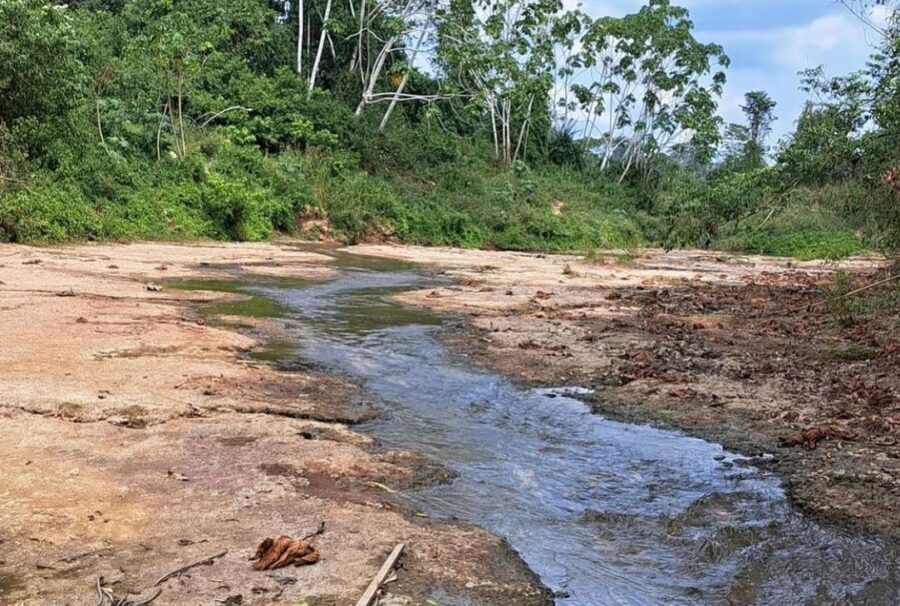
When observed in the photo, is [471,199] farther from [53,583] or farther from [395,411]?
[53,583]

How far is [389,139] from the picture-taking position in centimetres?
3162

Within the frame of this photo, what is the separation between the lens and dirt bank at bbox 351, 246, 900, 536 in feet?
13.7

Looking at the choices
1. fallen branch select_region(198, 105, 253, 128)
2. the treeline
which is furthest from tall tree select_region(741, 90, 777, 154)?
fallen branch select_region(198, 105, 253, 128)

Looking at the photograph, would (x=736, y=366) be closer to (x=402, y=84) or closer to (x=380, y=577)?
(x=380, y=577)

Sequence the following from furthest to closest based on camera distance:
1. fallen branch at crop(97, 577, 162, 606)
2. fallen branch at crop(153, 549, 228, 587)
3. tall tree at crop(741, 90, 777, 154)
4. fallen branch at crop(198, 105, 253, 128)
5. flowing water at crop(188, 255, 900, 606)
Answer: tall tree at crop(741, 90, 777, 154) → fallen branch at crop(198, 105, 253, 128) → flowing water at crop(188, 255, 900, 606) → fallen branch at crop(153, 549, 228, 587) → fallen branch at crop(97, 577, 162, 606)

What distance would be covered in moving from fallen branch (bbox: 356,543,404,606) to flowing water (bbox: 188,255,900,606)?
0.70 feet

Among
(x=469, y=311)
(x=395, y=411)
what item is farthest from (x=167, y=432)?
(x=469, y=311)

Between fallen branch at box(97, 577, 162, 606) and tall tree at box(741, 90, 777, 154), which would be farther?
tall tree at box(741, 90, 777, 154)

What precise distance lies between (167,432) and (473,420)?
6.48 feet

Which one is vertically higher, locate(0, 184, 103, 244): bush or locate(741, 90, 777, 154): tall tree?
locate(741, 90, 777, 154): tall tree

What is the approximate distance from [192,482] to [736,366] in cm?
501

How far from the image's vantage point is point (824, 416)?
5.11m

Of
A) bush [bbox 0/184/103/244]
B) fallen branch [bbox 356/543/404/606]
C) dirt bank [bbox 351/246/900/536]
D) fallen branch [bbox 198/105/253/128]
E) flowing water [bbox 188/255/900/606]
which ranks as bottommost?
flowing water [bbox 188/255/900/606]

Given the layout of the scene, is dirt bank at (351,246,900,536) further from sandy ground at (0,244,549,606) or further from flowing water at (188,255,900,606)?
sandy ground at (0,244,549,606)
